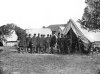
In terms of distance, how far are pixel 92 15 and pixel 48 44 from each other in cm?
578

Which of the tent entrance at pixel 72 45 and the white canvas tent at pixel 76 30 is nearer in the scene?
the tent entrance at pixel 72 45

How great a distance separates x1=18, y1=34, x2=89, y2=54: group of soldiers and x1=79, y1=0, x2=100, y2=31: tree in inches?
95.3

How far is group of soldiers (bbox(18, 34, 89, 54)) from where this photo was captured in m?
20.7

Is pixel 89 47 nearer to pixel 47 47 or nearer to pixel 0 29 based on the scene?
pixel 47 47

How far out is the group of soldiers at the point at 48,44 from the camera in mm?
20656

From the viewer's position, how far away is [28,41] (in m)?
21.9

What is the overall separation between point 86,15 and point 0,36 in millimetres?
25405

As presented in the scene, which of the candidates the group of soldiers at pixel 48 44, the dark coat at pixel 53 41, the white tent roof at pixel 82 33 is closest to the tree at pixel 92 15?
the white tent roof at pixel 82 33

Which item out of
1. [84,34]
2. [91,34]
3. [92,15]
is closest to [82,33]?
[84,34]

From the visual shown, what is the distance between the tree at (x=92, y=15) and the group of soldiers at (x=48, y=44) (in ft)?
7.94

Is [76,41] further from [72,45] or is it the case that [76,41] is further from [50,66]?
[50,66]

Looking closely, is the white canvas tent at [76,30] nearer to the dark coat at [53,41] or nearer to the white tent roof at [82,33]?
the white tent roof at [82,33]

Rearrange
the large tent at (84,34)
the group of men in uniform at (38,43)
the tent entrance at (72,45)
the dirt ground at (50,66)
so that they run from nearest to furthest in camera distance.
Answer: the dirt ground at (50,66) < the tent entrance at (72,45) < the large tent at (84,34) < the group of men in uniform at (38,43)

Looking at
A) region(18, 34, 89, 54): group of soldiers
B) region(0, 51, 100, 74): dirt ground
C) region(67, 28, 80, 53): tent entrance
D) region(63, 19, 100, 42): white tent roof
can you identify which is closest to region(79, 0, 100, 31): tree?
region(63, 19, 100, 42): white tent roof
